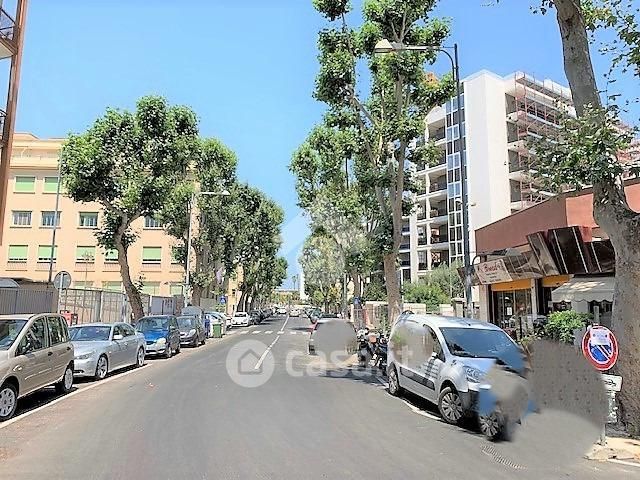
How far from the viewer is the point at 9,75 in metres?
21.2

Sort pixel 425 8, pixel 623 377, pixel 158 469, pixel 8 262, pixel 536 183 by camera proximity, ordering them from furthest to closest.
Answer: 1. pixel 8 262
2. pixel 425 8
3. pixel 536 183
4. pixel 623 377
5. pixel 158 469

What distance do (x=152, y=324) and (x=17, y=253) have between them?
4217cm

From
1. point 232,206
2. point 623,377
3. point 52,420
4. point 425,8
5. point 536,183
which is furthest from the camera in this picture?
point 232,206

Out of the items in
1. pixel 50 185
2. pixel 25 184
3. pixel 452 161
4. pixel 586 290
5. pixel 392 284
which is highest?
pixel 452 161

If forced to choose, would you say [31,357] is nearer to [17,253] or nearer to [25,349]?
[25,349]

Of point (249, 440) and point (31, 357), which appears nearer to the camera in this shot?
point (249, 440)

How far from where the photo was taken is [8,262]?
57.4 m

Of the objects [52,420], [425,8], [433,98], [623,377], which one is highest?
[425,8]

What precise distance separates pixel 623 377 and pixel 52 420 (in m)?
9.52

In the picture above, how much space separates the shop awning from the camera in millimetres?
13887

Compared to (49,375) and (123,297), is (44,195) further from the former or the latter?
(49,375)

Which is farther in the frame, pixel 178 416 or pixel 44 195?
pixel 44 195

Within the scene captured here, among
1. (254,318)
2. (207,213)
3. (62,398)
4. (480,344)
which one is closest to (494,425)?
(480,344)

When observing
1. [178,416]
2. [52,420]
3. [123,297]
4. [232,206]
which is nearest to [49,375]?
[52,420]
